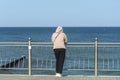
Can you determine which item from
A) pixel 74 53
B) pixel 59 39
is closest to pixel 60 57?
pixel 59 39

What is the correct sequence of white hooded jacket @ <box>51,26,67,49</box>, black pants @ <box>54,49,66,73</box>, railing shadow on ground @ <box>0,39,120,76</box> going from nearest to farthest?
1. white hooded jacket @ <box>51,26,67,49</box>
2. black pants @ <box>54,49,66,73</box>
3. railing shadow on ground @ <box>0,39,120,76</box>

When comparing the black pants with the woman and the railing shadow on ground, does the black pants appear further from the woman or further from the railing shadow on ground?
the railing shadow on ground

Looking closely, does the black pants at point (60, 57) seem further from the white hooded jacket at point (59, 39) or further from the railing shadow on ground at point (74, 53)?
the railing shadow on ground at point (74, 53)

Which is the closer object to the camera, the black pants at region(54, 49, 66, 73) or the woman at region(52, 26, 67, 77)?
the woman at region(52, 26, 67, 77)

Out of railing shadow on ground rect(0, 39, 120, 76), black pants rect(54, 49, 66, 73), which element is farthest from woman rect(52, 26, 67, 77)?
railing shadow on ground rect(0, 39, 120, 76)

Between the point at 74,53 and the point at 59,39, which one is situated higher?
the point at 59,39

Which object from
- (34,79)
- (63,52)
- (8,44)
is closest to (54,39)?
(63,52)

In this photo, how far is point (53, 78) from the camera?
16.9 metres

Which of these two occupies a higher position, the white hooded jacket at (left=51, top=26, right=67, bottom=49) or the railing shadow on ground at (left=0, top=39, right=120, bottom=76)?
the white hooded jacket at (left=51, top=26, right=67, bottom=49)


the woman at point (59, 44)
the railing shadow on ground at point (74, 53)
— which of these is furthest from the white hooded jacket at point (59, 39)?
the railing shadow on ground at point (74, 53)

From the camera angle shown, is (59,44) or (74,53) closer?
(59,44)

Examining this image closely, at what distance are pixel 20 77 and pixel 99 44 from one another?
3.21 metres

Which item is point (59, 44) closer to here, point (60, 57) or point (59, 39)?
point (59, 39)

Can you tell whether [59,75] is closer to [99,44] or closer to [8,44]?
[99,44]
